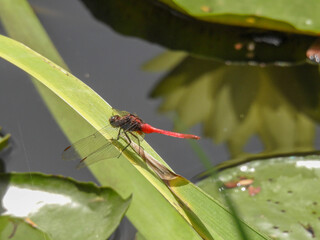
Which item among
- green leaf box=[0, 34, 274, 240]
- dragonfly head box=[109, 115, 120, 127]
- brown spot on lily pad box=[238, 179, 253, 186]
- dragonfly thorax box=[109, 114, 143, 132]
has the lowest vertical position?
green leaf box=[0, 34, 274, 240]

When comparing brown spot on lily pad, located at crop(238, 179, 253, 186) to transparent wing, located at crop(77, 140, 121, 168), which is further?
brown spot on lily pad, located at crop(238, 179, 253, 186)

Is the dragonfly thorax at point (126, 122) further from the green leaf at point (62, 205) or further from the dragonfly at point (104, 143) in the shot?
the green leaf at point (62, 205)

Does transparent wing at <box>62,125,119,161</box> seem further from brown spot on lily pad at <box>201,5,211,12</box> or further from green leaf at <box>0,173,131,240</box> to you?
brown spot on lily pad at <box>201,5,211,12</box>

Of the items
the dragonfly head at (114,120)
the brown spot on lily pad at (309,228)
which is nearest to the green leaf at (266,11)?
the dragonfly head at (114,120)

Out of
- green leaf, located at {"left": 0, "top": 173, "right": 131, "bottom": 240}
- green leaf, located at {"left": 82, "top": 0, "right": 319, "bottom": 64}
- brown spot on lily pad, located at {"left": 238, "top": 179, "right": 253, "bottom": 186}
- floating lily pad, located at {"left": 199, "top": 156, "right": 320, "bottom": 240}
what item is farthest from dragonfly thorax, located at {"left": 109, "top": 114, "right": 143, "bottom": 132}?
green leaf, located at {"left": 82, "top": 0, "right": 319, "bottom": 64}

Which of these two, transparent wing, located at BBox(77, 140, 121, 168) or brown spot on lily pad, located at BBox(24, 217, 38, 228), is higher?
transparent wing, located at BBox(77, 140, 121, 168)

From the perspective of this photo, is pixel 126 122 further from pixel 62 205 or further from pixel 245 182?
pixel 245 182

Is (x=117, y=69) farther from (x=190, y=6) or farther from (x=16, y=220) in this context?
(x=16, y=220)
